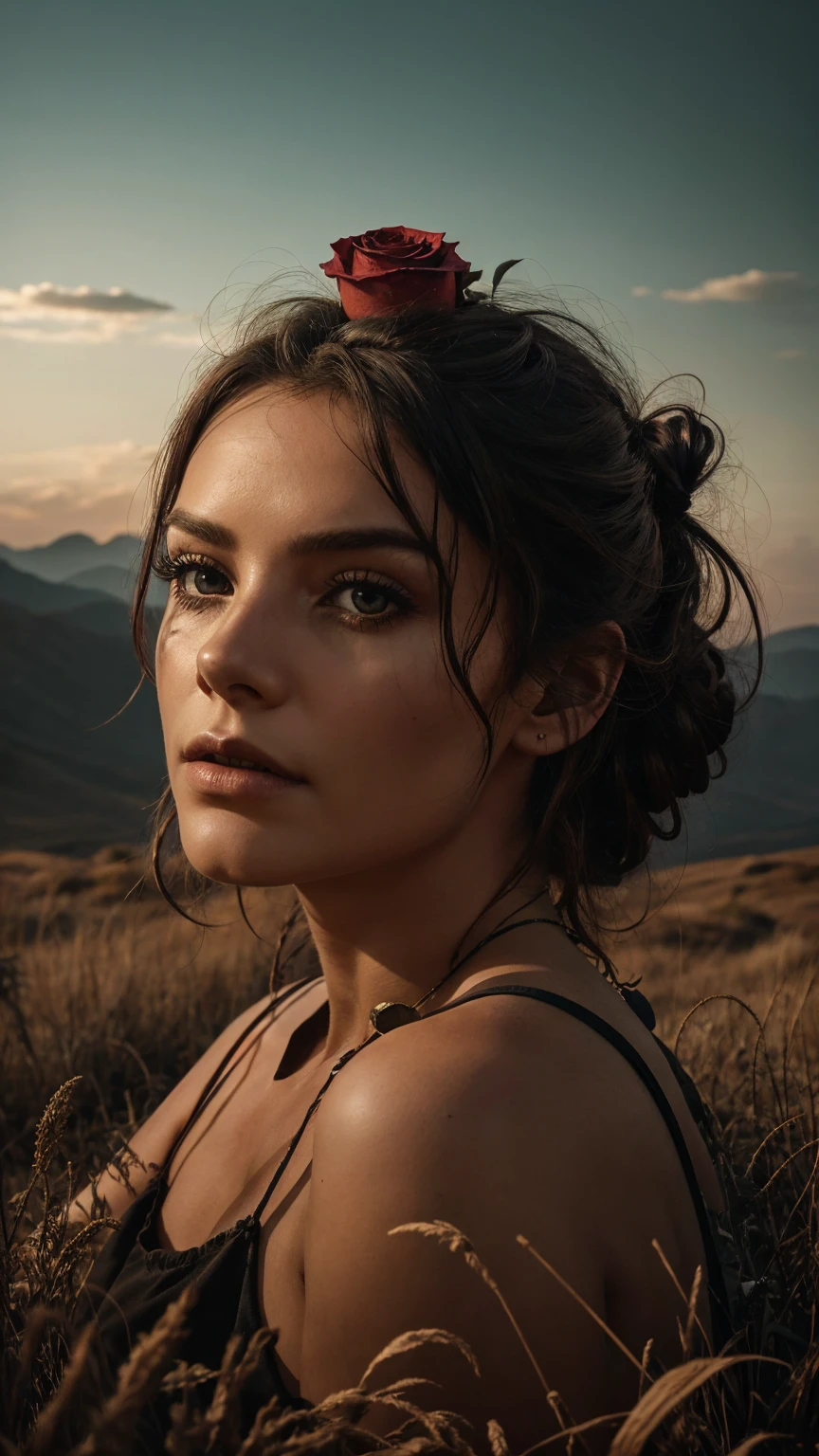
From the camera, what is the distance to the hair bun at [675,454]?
2.21m

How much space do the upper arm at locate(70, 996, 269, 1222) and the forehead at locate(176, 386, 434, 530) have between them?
4.23ft

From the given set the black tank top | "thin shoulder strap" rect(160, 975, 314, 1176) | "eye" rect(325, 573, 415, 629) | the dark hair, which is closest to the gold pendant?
the black tank top

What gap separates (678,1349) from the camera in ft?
5.22

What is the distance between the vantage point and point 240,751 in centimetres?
169

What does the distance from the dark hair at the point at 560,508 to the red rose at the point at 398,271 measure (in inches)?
2.0

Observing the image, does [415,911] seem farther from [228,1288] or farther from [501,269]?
[501,269]

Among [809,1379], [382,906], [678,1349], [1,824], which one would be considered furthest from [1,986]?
[1,824]

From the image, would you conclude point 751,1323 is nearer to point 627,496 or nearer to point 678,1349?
point 678,1349

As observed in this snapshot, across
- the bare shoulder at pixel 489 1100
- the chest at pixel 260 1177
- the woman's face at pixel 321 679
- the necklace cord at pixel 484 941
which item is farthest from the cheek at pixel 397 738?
the chest at pixel 260 1177

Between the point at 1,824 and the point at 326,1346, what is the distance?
10.9 m

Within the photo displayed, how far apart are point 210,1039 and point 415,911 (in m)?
2.46

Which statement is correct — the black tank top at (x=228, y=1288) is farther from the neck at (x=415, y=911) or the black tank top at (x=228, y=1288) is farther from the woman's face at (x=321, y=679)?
the woman's face at (x=321, y=679)

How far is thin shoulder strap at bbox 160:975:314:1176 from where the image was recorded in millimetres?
2371

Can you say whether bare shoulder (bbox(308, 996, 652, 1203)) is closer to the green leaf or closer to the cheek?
the cheek
